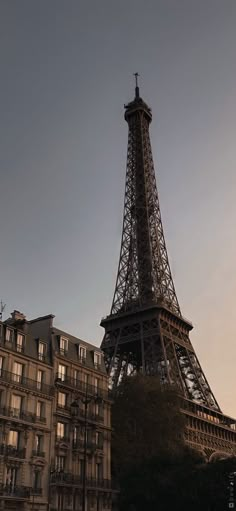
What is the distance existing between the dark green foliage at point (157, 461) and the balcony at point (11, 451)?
14.2 metres

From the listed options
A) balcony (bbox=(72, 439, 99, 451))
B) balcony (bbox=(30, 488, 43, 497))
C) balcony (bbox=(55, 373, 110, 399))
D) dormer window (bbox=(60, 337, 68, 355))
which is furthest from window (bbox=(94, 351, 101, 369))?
balcony (bbox=(30, 488, 43, 497))

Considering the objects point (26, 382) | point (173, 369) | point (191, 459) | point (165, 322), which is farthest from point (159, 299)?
point (26, 382)

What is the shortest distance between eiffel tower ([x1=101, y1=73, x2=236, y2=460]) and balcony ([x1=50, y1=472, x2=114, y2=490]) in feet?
101

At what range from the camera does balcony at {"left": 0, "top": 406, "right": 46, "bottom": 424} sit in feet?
151

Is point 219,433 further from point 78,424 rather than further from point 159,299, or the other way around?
point 78,424

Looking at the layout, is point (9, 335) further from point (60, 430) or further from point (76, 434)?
point (76, 434)

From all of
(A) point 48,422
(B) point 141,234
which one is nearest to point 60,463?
(A) point 48,422

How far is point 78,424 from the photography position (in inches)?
2112

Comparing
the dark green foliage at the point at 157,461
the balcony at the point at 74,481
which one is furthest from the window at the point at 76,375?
the dark green foliage at the point at 157,461

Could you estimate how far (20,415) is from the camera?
47.5 m

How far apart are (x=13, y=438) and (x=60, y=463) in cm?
605

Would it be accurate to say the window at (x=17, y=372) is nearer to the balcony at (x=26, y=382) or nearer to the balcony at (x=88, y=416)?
the balcony at (x=26, y=382)

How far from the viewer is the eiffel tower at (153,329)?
96688 millimetres

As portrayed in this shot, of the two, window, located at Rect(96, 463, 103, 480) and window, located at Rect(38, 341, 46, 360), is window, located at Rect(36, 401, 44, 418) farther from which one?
window, located at Rect(96, 463, 103, 480)
